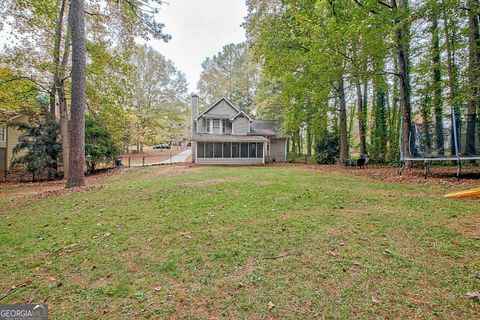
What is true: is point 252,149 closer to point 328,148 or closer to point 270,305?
point 328,148

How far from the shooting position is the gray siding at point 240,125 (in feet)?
73.6

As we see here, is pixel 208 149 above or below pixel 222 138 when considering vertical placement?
below

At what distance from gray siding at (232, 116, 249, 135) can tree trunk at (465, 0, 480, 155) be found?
16186 mm

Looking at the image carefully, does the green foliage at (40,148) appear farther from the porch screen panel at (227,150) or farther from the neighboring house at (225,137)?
the porch screen panel at (227,150)

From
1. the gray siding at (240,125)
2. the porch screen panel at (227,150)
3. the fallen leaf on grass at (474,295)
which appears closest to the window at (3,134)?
the porch screen panel at (227,150)

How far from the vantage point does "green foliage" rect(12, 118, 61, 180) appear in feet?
42.9

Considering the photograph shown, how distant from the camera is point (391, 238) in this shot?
3.23 m

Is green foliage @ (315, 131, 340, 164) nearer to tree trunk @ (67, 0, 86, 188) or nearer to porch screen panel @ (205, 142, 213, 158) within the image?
porch screen panel @ (205, 142, 213, 158)

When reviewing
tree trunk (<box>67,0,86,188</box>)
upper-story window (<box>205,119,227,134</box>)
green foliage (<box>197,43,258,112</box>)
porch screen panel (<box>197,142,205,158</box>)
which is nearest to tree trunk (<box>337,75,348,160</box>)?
upper-story window (<box>205,119,227,134</box>)

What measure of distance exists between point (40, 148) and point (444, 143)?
21.2m

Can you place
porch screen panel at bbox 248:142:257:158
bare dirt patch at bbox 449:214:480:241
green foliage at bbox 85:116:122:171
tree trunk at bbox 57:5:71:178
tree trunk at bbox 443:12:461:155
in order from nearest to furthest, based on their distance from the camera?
bare dirt patch at bbox 449:214:480:241 < tree trunk at bbox 443:12:461:155 < tree trunk at bbox 57:5:71:178 < green foliage at bbox 85:116:122:171 < porch screen panel at bbox 248:142:257:158

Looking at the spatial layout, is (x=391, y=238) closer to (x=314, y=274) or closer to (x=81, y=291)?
(x=314, y=274)

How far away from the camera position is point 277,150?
80.0ft

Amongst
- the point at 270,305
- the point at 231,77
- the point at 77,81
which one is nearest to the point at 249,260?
the point at 270,305
